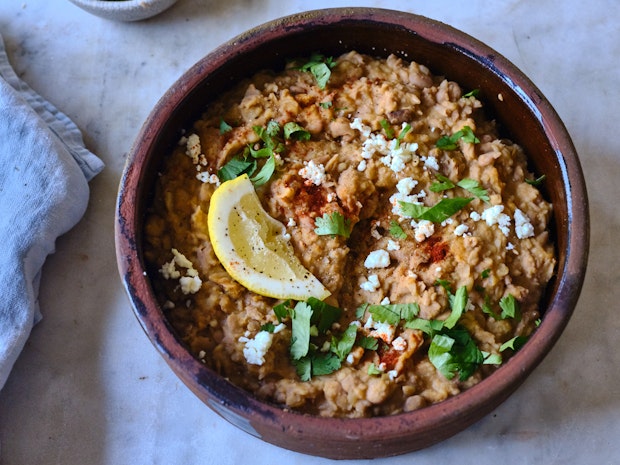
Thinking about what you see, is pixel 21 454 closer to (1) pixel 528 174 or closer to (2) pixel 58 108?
(2) pixel 58 108

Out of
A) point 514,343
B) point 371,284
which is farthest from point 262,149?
point 514,343

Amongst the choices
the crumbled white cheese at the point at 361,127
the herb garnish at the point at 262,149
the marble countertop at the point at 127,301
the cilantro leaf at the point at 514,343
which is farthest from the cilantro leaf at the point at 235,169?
the cilantro leaf at the point at 514,343

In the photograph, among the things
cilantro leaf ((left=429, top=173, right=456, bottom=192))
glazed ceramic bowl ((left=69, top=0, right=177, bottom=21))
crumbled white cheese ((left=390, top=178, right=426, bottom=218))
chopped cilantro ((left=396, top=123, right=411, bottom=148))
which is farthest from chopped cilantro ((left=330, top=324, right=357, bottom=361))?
glazed ceramic bowl ((left=69, top=0, right=177, bottom=21))

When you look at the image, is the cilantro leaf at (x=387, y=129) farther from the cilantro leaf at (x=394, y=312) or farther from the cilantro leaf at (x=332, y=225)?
the cilantro leaf at (x=394, y=312)

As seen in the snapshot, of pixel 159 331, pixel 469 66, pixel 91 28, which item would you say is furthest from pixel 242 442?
pixel 91 28

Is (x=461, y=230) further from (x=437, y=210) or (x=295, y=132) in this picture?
(x=295, y=132)
